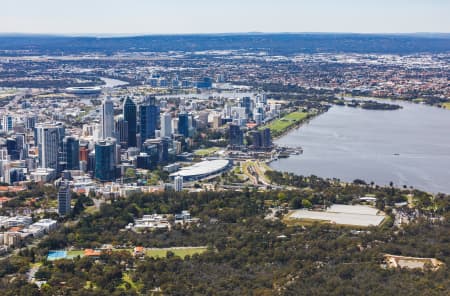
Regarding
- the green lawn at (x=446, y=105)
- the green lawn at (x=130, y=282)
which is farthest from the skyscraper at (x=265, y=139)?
the green lawn at (x=130, y=282)

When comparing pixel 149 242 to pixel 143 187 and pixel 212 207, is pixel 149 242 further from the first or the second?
pixel 143 187

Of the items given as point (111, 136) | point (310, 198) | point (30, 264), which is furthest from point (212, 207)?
point (111, 136)

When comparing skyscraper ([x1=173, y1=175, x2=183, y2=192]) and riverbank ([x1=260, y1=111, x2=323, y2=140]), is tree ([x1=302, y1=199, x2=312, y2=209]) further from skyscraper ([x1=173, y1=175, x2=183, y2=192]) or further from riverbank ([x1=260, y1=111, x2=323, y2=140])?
riverbank ([x1=260, y1=111, x2=323, y2=140])

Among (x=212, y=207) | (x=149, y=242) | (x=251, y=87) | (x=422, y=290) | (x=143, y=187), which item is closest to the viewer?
(x=422, y=290)

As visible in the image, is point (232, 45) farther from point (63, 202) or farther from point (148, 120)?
point (63, 202)

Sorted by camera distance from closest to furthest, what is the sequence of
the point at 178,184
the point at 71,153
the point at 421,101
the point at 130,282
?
the point at 130,282 < the point at 178,184 < the point at 71,153 < the point at 421,101

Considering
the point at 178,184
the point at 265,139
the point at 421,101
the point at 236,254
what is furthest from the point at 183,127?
the point at 421,101

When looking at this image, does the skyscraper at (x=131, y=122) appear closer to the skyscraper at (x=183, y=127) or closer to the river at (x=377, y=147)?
the skyscraper at (x=183, y=127)

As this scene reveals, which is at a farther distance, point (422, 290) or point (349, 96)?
point (349, 96)
